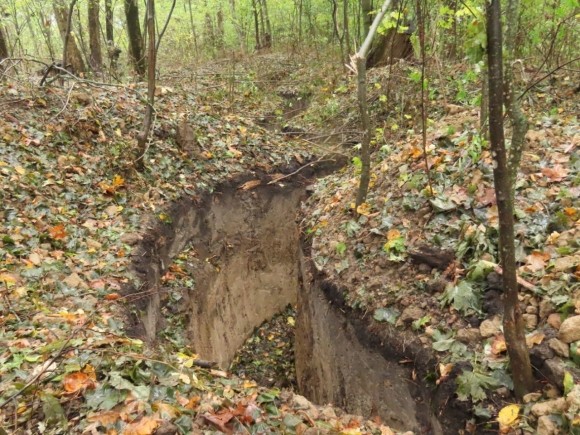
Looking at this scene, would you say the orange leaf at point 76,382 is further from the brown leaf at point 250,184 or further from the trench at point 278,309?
the brown leaf at point 250,184

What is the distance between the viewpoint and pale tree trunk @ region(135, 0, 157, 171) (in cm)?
677

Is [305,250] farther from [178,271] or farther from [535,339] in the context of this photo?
[535,339]

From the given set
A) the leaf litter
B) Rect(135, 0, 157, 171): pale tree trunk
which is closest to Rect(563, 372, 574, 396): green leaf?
the leaf litter

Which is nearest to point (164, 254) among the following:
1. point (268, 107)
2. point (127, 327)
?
point (127, 327)

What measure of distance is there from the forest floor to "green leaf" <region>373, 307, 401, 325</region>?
0.08ft

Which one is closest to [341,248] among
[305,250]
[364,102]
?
[305,250]

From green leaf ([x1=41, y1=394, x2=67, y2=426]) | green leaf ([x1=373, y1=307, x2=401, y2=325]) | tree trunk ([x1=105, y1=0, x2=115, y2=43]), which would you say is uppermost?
tree trunk ([x1=105, y1=0, x2=115, y2=43])

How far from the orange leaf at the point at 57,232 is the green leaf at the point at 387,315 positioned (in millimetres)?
4012

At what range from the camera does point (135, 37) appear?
36.9 feet

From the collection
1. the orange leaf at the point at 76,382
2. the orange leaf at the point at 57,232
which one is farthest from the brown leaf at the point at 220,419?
the orange leaf at the point at 57,232

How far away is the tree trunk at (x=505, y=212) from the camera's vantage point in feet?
8.34

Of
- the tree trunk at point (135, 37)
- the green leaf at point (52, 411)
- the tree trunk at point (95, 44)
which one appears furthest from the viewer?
the tree trunk at point (135, 37)

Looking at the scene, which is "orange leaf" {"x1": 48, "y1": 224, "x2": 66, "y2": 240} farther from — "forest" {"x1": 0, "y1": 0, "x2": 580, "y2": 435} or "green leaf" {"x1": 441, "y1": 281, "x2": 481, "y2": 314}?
"green leaf" {"x1": 441, "y1": 281, "x2": 481, "y2": 314}

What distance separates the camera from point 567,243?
13.1 ft
